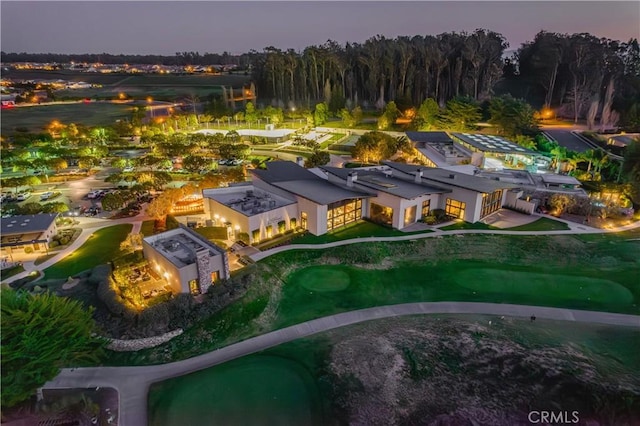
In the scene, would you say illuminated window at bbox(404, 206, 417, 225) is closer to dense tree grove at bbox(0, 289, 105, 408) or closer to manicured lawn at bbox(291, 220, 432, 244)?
manicured lawn at bbox(291, 220, 432, 244)

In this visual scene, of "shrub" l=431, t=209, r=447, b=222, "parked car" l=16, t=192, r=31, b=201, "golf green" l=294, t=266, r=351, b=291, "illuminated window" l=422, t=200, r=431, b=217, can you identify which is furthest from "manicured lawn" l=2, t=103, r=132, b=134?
"shrub" l=431, t=209, r=447, b=222

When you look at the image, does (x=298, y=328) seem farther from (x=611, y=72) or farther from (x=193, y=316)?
(x=611, y=72)

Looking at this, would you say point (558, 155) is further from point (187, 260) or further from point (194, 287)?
point (194, 287)

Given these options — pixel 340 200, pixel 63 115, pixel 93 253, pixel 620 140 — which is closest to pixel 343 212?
pixel 340 200

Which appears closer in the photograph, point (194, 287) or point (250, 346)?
point (250, 346)

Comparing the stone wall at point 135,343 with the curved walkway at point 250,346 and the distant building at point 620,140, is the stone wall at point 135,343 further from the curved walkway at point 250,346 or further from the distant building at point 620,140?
the distant building at point 620,140

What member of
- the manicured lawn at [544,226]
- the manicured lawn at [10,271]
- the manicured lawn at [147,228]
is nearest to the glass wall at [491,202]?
the manicured lawn at [544,226]
